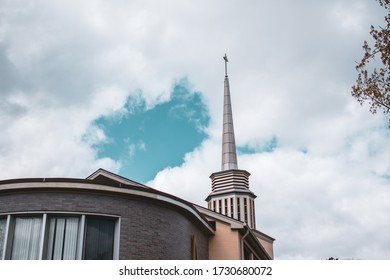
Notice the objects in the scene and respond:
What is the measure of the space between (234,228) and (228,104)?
41.2m

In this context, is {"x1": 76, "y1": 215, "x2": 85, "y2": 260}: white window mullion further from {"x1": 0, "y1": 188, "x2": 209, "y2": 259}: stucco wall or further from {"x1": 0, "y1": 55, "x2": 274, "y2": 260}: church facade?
{"x1": 0, "y1": 188, "x2": 209, "y2": 259}: stucco wall

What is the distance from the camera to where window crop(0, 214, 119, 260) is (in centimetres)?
1294

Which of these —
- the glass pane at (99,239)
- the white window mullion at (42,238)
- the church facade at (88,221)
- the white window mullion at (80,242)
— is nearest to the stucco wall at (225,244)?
the church facade at (88,221)

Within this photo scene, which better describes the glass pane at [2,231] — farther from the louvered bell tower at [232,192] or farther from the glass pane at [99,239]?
the louvered bell tower at [232,192]

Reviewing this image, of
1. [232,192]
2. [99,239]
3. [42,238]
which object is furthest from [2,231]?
[232,192]

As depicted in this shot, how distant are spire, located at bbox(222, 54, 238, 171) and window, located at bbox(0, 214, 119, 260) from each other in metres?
38.9

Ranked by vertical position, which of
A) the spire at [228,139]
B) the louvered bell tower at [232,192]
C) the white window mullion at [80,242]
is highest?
the spire at [228,139]

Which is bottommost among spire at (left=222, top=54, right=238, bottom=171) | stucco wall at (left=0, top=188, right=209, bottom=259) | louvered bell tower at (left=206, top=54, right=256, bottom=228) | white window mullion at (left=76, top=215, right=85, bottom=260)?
white window mullion at (left=76, top=215, right=85, bottom=260)

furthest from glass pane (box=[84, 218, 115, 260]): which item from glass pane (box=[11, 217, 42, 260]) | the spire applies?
the spire

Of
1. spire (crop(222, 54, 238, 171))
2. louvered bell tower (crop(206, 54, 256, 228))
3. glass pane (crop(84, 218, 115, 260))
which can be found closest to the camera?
glass pane (crop(84, 218, 115, 260))

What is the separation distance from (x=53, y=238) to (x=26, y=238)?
701 millimetres

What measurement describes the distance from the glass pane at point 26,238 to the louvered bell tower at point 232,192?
3580cm

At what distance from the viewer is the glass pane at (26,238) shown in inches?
509

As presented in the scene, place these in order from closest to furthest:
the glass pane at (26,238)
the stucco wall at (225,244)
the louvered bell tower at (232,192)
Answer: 1. the glass pane at (26,238)
2. the stucco wall at (225,244)
3. the louvered bell tower at (232,192)
